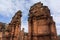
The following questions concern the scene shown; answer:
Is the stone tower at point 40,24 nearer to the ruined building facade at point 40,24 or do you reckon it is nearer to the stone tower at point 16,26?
the ruined building facade at point 40,24

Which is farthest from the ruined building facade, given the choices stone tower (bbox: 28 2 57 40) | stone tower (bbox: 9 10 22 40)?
stone tower (bbox: 9 10 22 40)

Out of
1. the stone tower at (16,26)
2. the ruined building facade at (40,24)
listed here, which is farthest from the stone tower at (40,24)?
Answer: the stone tower at (16,26)

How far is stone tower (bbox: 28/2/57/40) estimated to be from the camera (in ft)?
52.3

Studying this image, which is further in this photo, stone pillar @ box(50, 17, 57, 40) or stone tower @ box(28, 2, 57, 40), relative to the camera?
stone tower @ box(28, 2, 57, 40)

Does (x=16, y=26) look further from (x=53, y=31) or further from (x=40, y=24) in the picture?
(x=53, y=31)

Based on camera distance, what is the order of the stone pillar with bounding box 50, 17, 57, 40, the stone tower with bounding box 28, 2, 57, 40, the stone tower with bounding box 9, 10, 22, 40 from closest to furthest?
the stone pillar with bounding box 50, 17, 57, 40
the stone tower with bounding box 28, 2, 57, 40
the stone tower with bounding box 9, 10, 22, 40

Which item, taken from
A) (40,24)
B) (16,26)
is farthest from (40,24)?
(16,26)

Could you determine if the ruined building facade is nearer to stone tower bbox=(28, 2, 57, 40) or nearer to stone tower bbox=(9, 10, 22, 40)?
stone tower bbox=(28, 2, 57, 40)

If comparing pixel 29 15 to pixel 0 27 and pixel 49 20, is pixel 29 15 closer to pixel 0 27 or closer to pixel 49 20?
pixel 49 20

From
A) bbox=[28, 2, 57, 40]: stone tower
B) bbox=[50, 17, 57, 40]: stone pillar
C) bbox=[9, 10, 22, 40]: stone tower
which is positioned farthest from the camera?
bbox=[9, 10, 22, 40]: stone tower

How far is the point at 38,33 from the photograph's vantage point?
53.3 feet

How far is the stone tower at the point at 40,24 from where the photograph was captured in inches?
627

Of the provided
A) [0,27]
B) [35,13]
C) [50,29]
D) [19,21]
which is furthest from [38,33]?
[0,27]

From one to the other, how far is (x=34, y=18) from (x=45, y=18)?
1473 mm
